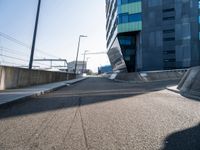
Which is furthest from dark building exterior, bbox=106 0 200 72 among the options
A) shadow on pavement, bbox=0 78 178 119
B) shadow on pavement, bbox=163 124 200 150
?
shadow on pavement, bbox=163 124 200 150

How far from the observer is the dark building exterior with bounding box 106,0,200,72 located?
2074 inches

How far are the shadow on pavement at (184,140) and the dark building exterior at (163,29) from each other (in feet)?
161

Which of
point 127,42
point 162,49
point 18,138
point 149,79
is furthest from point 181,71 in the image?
point 18,138

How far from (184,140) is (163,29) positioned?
52.2 m

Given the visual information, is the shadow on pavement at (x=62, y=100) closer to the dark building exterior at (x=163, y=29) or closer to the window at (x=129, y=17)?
the dark building exterior at (x=163, y=29)

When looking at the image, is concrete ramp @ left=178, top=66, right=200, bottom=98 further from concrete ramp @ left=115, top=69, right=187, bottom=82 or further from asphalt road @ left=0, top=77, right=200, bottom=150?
concrete ramp @ left=115, top=69, right=187, bottom=82

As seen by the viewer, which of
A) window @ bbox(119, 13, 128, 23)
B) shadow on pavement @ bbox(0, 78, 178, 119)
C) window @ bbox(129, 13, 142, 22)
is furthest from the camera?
window @ bbox(119, 13, 128, 23)

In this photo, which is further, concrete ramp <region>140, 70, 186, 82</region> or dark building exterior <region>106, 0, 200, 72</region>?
dark building exterior <region>106, 0, 200, 72</region>

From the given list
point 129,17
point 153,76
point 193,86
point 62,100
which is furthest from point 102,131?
point 129,17

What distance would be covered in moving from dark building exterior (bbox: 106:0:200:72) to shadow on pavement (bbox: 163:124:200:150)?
4914 centimetres

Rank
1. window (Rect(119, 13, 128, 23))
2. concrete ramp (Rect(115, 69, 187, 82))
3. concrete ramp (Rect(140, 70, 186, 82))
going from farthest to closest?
window (Rect(119, 13, 128, 23)), concrete ramp (Rect(140, 70, 186, 82)), concrete ramp (Rect(115, 69, 187, 82))

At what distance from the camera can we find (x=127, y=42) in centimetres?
6025

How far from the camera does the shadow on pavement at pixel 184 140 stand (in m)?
4.25

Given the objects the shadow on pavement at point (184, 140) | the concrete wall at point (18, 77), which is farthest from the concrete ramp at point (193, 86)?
the concrete wall at point (18, 77)
